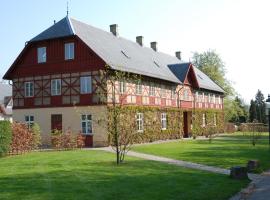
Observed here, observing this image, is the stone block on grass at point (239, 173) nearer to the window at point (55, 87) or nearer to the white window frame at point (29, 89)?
the window at point (55, 87)

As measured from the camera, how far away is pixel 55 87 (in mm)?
33062

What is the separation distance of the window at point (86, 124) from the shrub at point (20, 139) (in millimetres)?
5688

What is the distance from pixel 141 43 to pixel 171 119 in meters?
8.96

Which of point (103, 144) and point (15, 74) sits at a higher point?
point (15, 74)

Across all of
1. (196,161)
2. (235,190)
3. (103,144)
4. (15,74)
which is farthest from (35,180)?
(15,74)

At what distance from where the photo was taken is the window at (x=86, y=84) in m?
31.3

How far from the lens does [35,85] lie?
112 ft

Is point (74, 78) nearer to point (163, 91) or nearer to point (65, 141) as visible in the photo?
point (65, 141)

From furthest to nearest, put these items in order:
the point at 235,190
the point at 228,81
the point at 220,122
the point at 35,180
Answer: the point at 228,81 < the point at 220,122 < the point at 35,180 < the point at 235,190

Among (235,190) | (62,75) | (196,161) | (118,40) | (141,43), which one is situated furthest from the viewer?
(141,43)

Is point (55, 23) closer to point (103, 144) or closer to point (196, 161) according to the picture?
point (103, 144)

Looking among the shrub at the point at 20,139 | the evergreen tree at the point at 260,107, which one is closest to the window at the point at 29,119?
the shrub at the point at 20,139

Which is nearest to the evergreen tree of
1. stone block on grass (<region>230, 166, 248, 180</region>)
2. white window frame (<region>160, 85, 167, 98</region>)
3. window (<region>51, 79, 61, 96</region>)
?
white window frame (<region>160, 85, 167, 98</region>)

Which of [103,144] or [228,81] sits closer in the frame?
[103,144]
